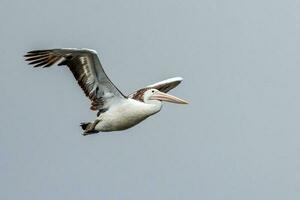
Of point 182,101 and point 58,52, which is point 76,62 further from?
point 182,101

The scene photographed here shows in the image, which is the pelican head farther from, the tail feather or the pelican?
the tail feather

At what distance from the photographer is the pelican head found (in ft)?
92.6

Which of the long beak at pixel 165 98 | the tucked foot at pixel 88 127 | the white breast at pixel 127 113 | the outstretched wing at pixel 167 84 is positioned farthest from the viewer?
the outstretched wing at pixel 167 84

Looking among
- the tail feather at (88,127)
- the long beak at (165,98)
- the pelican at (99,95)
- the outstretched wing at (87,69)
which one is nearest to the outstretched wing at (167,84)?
the long beak at (165,98)

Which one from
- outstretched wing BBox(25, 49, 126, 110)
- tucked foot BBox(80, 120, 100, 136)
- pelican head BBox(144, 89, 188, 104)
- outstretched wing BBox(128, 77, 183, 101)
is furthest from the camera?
outstretched wing BBox(128, 77, 183, 101)

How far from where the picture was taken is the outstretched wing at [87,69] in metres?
27.2

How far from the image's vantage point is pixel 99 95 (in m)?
27.9

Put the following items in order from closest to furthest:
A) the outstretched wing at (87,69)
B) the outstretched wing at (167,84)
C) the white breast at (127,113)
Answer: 1. the outstretched wing at (87,69)
2. the white breast at (127,113)
3. the outstretched wing at (167,84)

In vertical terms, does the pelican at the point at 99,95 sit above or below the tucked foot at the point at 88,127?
above

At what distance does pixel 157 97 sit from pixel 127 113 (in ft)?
3.54

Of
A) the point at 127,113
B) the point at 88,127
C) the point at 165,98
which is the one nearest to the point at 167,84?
the point at 165,98

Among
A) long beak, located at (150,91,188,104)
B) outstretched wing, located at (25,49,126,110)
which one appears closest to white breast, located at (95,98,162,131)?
outstretched wing, located at (25,49,126,110)

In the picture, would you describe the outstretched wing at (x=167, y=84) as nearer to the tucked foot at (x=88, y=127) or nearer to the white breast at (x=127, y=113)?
the tucked foot at (x=88, y=127)

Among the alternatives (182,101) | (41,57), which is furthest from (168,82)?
(41,57)
